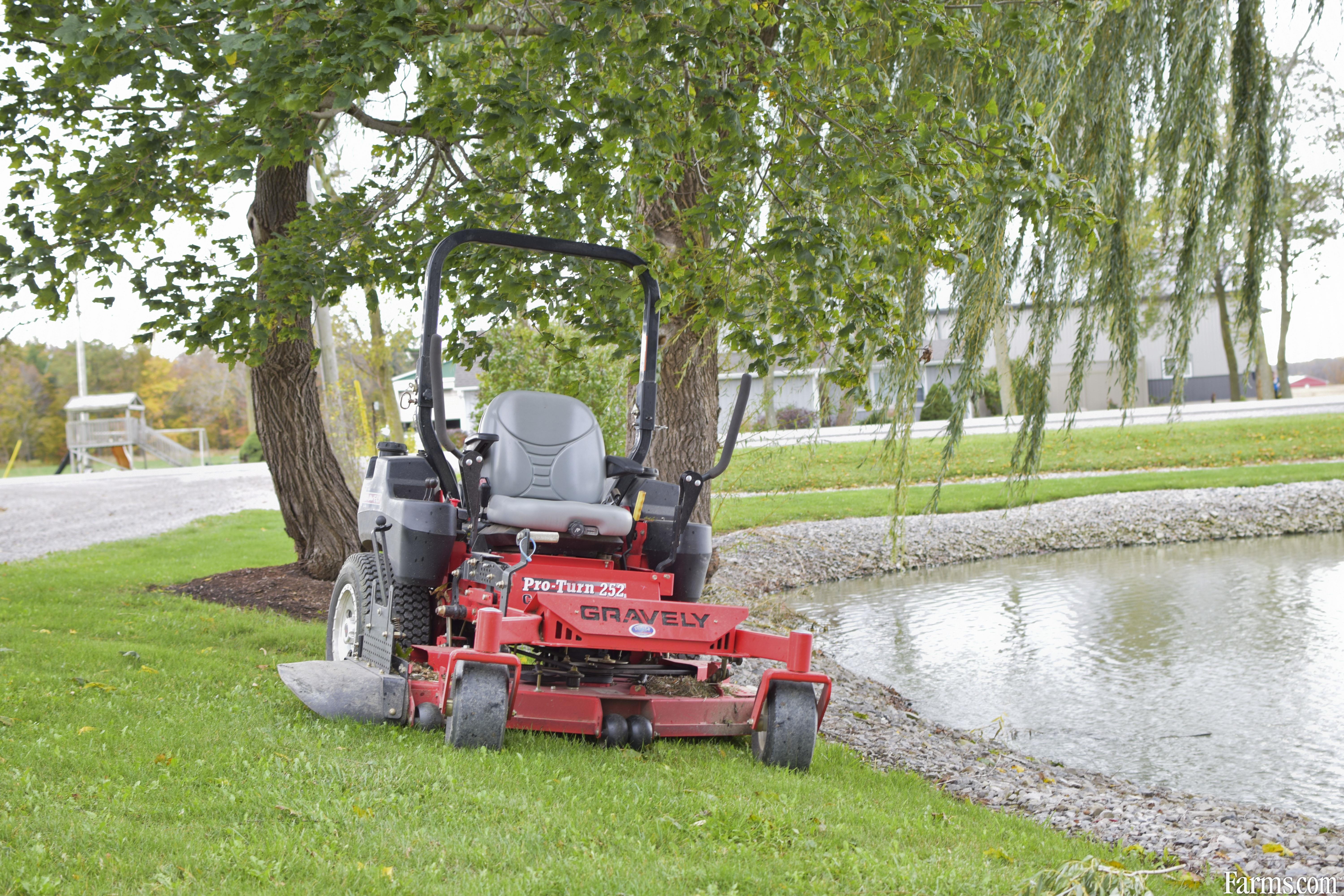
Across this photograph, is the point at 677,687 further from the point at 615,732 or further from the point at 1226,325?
the point at 1226,325

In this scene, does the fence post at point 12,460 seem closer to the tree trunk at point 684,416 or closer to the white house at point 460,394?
the white house at point 460,394

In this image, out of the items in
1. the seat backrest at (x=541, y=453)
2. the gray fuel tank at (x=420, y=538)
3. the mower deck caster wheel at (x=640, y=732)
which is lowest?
the mower deck caster wheel at (x=640, y=732)

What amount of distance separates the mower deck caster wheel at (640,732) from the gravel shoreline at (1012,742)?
4.79ft

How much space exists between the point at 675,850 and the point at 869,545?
476 inches

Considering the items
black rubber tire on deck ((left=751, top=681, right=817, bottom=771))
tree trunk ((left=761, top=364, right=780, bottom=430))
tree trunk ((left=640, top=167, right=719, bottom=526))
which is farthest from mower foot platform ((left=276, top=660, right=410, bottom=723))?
tree trunk ((left=640, top=167, right=719, bottom=526))

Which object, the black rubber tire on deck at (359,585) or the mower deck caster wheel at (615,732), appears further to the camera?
the black rubber tire on deck at (359,585)

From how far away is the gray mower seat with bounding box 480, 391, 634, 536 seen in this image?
525cm

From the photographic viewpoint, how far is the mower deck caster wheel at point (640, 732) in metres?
4.88

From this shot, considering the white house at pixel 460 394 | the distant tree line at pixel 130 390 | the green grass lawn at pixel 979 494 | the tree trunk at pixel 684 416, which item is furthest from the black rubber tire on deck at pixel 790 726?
the distant tree line at pixel 130 390

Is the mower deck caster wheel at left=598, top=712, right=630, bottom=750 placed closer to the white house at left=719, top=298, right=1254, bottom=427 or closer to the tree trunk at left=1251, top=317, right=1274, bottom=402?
the white house at left=719, top=298, right=1254, bottom=427

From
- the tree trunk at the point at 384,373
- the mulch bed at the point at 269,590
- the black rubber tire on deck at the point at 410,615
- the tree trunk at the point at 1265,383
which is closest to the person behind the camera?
the black rubber tire on deck at the point at 410,615

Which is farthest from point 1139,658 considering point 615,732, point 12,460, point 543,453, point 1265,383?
point 12,460

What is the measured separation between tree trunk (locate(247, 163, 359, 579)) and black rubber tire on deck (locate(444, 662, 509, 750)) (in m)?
5.41

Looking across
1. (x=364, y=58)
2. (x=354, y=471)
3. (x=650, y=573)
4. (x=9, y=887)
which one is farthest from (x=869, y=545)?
(x=9, y=887)
